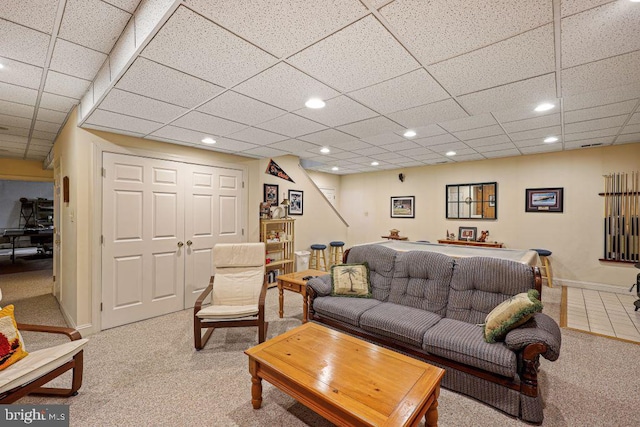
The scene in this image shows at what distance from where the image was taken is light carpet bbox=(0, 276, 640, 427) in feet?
6.31

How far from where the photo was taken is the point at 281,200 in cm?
538

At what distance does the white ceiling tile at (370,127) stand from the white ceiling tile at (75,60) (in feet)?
7.52

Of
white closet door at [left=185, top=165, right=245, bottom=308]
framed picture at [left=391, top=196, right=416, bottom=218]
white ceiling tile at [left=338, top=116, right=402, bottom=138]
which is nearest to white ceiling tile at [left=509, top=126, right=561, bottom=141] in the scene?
white ceiling tile at [left=338, top=116, right=402, bottom=138]

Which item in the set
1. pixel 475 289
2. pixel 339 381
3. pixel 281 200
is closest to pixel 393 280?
pixel 475 289

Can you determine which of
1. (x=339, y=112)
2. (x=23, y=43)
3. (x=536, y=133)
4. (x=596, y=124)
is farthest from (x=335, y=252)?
(x=23, y=43)

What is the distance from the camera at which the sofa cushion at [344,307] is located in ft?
9.16

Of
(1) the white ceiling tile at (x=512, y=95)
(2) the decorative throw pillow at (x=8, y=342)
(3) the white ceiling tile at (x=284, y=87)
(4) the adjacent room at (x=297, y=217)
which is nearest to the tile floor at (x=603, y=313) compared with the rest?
(4) the adjacent room at (x=297, y=217)

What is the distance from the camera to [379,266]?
3336 millimetres

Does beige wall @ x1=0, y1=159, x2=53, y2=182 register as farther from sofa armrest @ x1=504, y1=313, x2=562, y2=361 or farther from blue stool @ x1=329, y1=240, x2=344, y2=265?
sofa armrest @ x1=504, y1=313, x2=562, y2=361

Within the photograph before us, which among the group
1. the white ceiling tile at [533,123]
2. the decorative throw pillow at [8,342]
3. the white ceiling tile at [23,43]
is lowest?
the decorative throw pillow at [8,342]

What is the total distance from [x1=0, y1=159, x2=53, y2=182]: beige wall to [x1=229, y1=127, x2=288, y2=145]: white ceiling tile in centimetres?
569

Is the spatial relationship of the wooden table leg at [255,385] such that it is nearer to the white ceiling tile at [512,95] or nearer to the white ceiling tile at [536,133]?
the white ceiling tile at [512,95]

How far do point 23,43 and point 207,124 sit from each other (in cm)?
145

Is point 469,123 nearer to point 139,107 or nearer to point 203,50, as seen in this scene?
point 203,50
